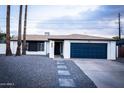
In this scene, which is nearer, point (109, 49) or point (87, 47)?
point (87, 47)

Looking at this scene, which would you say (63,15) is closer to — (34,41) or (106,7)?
(106,7)

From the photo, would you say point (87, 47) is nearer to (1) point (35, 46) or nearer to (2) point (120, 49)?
(2) point (120, 49)

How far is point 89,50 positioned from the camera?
52.4 feet

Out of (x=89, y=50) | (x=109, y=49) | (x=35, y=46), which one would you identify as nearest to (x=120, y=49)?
(x=109, y=49)

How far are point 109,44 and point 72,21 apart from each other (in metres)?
6.11

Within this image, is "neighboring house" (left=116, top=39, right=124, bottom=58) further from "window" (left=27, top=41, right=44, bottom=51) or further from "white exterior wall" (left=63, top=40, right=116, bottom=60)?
"window" (left=27, top=41, right=44, bottom=51)

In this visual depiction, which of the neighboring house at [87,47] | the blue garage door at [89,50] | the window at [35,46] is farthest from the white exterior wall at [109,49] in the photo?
the window at [35,46]

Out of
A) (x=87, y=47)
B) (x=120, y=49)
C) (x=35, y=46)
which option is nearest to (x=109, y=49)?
(x=120, y=49)

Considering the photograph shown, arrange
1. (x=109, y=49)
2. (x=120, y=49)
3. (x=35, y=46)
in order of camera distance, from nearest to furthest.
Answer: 1. (x=109, y=49)
2. (x=120, y=49)
3. (x=35, y=46)

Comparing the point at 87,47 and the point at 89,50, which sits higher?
the point at 87,47

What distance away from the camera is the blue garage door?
15867 millimetres

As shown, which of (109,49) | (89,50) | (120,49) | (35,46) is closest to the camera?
(89,50)

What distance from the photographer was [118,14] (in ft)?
34.9
